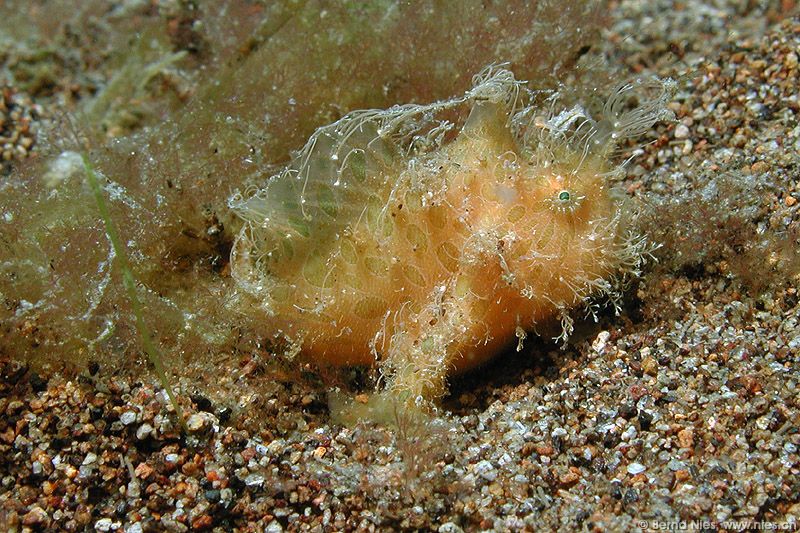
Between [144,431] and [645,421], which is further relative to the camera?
[144,431]

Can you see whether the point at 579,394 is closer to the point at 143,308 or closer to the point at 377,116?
the point at 377,116

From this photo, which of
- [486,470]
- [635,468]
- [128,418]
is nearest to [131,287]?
[128,418]

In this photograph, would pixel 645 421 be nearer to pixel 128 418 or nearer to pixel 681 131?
pixel 681 131

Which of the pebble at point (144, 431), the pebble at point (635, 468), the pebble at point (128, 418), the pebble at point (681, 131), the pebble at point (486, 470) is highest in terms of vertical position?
the pebble at point (128, 418)

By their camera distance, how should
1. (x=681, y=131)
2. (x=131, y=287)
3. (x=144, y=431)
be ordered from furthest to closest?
1. (x=681, y=131)
2. (x=144, y=431)
3. (x=131, y=287)

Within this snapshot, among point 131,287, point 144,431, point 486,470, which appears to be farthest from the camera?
point 144,431

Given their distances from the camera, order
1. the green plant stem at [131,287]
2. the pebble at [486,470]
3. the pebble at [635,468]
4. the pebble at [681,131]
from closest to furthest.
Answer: the green plant stem at [131,287] → the pebble at [635,468] → the pebble at [486,470] → the pebble at [681,131]

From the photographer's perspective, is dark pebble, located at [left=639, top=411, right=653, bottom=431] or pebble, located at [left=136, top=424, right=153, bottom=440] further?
pebble, located at [left=136, top=424, right=153, bottom=440]

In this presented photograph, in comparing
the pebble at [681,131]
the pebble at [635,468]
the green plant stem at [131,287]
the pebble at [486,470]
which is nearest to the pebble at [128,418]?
the green plant stem at [131,287]

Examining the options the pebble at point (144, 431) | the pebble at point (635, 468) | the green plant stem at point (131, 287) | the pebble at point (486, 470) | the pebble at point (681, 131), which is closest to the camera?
the green plant stem at point (131, 287)

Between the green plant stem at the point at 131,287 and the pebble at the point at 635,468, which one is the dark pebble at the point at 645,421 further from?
the green plant stem at the point at 131,287

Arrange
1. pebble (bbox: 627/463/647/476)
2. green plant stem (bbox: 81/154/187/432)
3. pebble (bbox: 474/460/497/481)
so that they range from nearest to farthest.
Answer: green plant stem (bbox: 81/154/187/432) < pebble (bbox: 627/463/647/476) < pebble (bbox: 474/460/497/481)

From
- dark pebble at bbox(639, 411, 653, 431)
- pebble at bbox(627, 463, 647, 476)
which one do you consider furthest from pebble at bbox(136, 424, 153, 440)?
dark pebble at bbox(639, 411, 653, 431)

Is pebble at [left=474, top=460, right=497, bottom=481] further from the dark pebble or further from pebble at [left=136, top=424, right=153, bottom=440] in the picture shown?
pebble at [left=136, top=424, right=153, bottom=440]
